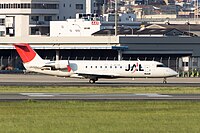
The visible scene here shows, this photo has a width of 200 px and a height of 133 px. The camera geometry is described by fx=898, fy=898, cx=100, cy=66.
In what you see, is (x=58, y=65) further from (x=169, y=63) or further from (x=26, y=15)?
(x=26, y=15)

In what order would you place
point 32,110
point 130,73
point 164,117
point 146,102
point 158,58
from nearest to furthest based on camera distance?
1. point 164,117
2. point 32,110
3. point 146,102
4. point 130,73
5. point 158,58

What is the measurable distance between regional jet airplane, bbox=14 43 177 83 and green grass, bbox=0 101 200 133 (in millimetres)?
38064

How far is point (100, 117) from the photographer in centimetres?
4881

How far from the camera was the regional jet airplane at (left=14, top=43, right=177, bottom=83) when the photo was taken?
9844cm

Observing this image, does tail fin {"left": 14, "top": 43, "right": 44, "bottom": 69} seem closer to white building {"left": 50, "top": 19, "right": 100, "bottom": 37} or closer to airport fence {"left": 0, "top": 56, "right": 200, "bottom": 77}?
airport fence {"left": 0, "top": 56, "right": 200, "bottom": 77}

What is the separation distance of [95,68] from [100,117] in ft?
168

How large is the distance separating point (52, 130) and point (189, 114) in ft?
37.0

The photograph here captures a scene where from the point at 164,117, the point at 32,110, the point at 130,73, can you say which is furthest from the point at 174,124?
the point at 130,73

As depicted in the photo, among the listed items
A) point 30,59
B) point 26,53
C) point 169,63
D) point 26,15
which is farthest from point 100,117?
point 26,15

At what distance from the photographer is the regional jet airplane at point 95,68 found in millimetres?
98438

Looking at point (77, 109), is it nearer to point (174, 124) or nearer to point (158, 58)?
point (174, 124)

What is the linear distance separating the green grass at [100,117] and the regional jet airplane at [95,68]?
125 ft

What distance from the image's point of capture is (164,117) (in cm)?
4928

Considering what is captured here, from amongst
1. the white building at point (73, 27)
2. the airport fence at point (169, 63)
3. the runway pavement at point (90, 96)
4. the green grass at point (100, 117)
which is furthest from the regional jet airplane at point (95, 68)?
the white building at point (73, 27)
